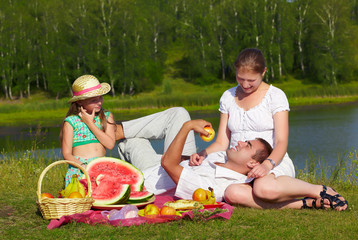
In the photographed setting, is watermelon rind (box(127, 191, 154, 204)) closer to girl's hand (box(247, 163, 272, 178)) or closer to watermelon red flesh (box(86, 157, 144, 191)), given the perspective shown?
watermelon red flesh (box(86, 157, 144, 191))

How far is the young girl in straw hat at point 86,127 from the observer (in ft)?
19.2

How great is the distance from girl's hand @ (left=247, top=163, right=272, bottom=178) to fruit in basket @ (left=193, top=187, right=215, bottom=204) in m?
0.45

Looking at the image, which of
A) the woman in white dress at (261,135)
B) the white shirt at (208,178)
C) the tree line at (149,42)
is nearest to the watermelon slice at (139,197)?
the white shirt at (208,178)

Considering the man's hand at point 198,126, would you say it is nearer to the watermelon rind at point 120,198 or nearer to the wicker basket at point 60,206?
the watermelon rind at point 120,198

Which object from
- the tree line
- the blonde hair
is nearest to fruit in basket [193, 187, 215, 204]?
the blonde hair

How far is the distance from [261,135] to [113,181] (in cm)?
159

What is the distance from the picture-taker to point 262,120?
5.42m

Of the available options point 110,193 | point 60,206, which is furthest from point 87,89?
point 60,206

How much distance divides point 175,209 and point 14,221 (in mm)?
1514

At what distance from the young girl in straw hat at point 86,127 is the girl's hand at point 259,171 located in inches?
70.6

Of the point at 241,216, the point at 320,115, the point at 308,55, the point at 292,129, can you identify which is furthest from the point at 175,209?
the point at 308,55

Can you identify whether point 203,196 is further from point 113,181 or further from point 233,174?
point 113,181

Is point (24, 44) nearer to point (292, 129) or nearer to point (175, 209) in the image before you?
point (292, 129)

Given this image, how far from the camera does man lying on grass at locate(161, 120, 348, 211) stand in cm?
503
